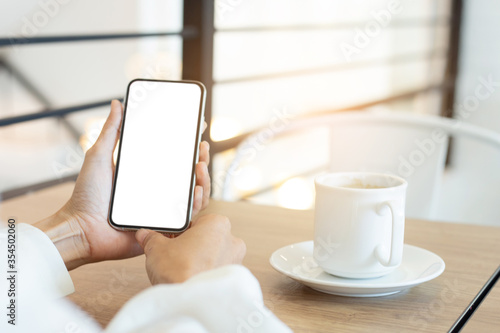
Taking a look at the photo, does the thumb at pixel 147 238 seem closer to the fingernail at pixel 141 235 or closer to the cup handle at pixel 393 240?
the fingernail at pixel 141 235

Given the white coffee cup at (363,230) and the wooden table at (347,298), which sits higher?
the white coffee cup at (363,230)

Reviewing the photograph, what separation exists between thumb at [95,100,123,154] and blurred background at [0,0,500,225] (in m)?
1.53

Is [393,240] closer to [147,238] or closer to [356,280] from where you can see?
[356,280]

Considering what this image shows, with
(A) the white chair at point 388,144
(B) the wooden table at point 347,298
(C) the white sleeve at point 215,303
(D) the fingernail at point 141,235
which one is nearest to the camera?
(C) the white sleeve at point 215,303

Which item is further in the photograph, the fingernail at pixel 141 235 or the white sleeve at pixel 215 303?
the fingernail at pixel 141 235

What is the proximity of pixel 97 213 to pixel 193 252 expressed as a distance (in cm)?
20

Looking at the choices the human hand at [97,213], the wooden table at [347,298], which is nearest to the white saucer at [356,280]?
the wooden table at [347,298]

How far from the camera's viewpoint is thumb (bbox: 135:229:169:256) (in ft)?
1.82

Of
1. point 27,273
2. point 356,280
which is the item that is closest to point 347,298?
point 356,280

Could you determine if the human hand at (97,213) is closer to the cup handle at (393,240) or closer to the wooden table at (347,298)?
the wooden table at (347,298)

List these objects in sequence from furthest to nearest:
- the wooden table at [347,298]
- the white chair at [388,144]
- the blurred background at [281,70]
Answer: the blurred background at [281,70]
the white chair at [388,144]
the wooden table at [347,298]

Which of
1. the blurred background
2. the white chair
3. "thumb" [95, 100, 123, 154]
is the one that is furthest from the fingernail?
the blurred background

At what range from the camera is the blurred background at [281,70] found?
8.85ft

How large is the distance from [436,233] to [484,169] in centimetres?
284
